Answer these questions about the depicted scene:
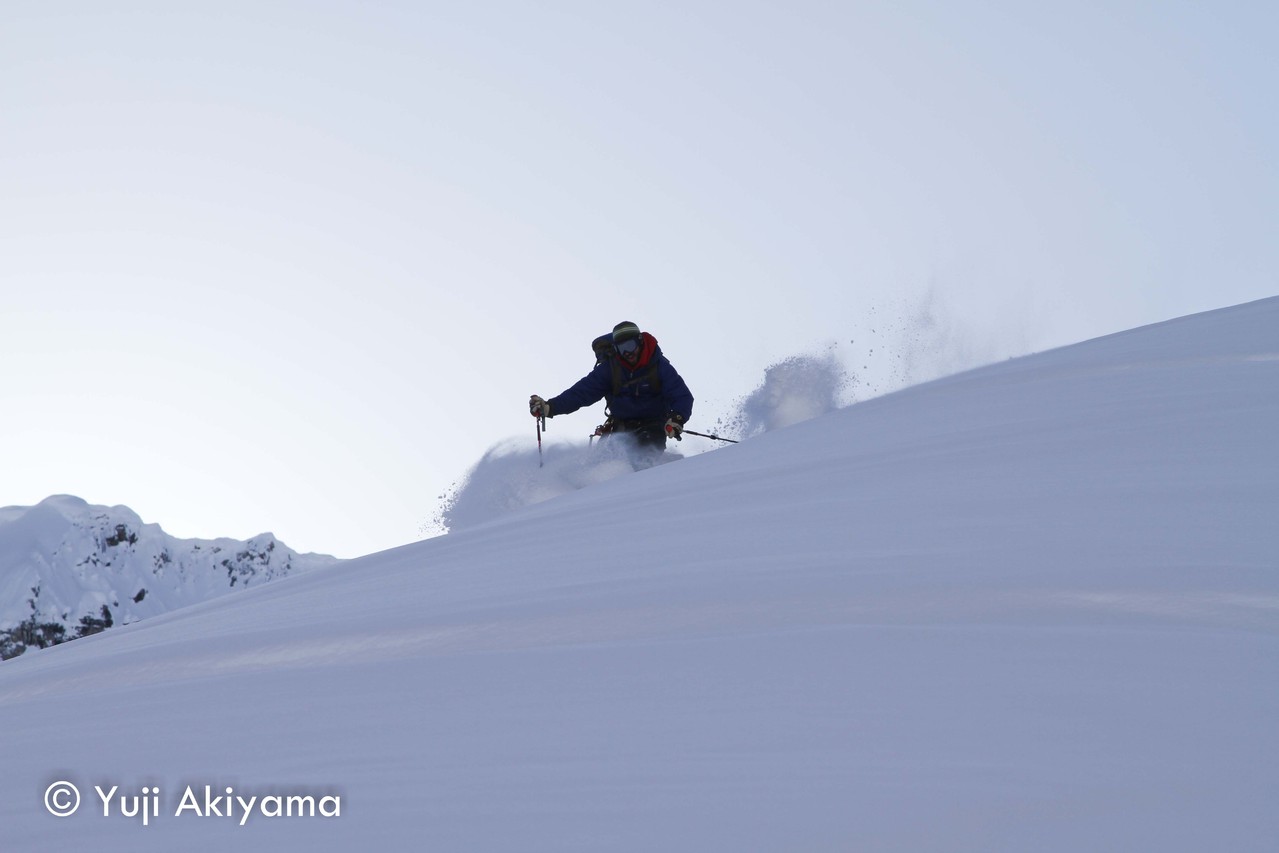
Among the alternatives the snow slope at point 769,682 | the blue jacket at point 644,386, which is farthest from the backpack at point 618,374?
the snow slope at point 769,682

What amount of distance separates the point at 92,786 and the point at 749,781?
0.81m

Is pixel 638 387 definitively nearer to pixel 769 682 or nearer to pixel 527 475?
pixel 527 475

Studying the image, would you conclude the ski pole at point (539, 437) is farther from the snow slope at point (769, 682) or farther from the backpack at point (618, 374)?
the snow slope at point (769, 682)

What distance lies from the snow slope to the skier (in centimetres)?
581

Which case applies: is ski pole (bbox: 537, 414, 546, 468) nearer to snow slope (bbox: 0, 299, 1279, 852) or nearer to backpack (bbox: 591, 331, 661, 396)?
backpack (bbox: 591, 331, 661, 396)

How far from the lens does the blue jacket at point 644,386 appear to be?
8383 mm

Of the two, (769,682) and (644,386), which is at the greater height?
(644,386)

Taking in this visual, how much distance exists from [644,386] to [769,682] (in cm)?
705

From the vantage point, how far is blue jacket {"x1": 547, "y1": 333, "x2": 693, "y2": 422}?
838 cm

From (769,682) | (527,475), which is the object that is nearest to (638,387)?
(527,475)

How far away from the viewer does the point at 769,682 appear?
1.38 metres

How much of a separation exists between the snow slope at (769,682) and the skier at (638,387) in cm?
581

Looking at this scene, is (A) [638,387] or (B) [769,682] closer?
(B) [769,682]

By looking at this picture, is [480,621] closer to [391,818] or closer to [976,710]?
[391,818]
